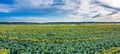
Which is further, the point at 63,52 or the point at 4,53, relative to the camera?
the point at 63,52

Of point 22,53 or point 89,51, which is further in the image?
point 89,51

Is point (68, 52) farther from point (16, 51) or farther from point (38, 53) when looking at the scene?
point (16, 51)

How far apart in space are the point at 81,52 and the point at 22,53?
5.23m

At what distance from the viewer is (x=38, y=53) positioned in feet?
80.2

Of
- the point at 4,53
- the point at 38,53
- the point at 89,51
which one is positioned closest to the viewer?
the point at 4,53

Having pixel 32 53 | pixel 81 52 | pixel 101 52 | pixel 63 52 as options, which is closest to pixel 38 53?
pixel 32 53

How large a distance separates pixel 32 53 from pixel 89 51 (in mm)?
5174

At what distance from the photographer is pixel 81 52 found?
2542 cm

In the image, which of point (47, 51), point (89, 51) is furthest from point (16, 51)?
point (89, 51)

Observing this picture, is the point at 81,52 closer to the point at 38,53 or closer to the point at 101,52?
the point at 101,52

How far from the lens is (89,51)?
26.1 m

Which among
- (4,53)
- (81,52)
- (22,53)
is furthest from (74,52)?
(4,53)

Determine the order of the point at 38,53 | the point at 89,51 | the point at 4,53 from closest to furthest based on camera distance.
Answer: the point at 4,53 < the point at 38,53 < the point at 89,51

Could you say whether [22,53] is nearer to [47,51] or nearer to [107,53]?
[47,51]
